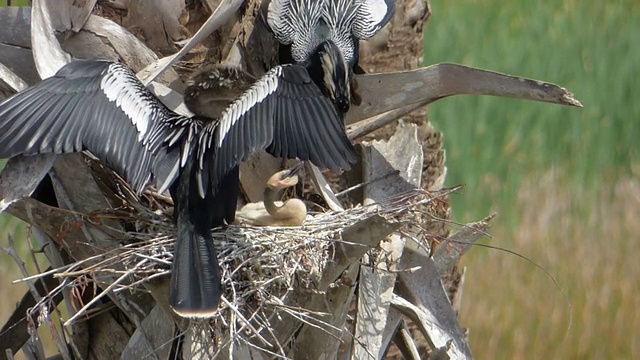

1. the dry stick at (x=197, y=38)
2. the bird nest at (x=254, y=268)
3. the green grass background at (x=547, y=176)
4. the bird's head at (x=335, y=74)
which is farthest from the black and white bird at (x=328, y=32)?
the green grass background at (x=547, y=176)

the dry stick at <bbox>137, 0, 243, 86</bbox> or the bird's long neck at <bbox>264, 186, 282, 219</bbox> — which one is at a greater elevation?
the dry stick at <bbox>137, 0, 243, 86</bbox>

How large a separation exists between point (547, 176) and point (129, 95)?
436 centimetres

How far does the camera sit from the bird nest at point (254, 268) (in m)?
2.94

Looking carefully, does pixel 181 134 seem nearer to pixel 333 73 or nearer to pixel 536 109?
pixel 333 73

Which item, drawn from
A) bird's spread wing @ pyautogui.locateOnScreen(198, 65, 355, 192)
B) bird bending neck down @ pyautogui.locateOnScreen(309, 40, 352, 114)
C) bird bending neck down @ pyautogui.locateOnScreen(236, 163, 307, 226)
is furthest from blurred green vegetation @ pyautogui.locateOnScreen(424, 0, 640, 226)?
bird's spread wing @ pyautogui.locateOnScreen(198, 65, 355, 192)

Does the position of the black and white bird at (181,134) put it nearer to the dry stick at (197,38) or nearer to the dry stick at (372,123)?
the dry stick at (197,38)

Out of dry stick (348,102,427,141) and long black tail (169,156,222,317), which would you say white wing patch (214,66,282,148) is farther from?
dry stick (348,102,427,141)

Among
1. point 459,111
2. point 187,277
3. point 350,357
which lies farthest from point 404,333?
point 459,111

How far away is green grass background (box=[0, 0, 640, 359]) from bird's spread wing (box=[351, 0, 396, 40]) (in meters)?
2.31

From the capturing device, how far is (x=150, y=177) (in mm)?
3002

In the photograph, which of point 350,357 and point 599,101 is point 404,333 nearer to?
point 350,357

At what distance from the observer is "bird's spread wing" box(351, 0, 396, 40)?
3896 mm

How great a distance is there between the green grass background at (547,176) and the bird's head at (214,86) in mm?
2756

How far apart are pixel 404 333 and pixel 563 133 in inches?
163
